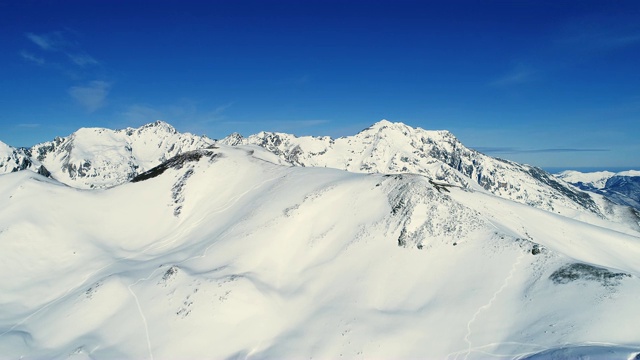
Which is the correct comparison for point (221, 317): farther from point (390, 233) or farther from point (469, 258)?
point (469, 258)

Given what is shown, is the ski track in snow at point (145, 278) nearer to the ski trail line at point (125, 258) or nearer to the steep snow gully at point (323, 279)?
the ski trail line at point (125, 258)

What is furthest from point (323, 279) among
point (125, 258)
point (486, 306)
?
point (125, 258)

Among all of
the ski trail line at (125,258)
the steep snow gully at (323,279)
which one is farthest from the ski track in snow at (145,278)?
the steep snow gully at (323,279)

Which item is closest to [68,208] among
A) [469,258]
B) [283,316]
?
[283,316]

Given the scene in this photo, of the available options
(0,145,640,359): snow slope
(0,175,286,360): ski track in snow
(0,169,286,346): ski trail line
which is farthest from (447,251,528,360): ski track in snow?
(0,169,286,346): ski trail line

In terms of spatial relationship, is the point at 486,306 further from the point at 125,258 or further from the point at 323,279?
the point at 125,258

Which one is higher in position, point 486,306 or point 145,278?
point 486,306

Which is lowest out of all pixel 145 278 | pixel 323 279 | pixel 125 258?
pixel 145 278
